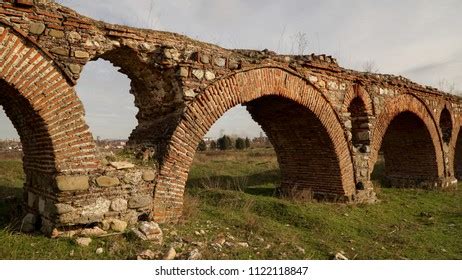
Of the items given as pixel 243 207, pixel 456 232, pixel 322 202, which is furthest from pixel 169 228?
pixel 456 232

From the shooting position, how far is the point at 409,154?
1355 centimetres

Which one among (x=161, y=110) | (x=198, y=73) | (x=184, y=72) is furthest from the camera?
(x=161, y=110)

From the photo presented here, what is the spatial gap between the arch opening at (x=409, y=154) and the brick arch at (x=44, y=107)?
35.0 feet

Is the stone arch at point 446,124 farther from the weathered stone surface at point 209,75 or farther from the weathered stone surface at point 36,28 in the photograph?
the weathered stone surface at point 36,28

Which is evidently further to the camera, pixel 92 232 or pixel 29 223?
pixel 29 223

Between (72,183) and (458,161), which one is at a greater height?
(458,161)

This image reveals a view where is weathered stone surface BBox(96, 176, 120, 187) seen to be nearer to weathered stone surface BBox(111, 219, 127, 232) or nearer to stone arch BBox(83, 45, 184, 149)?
weathered stone surface BBox(111, 219, 127, 232)

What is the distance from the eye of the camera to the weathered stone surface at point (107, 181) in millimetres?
5291

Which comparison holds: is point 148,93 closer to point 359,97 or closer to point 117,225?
point 117,225

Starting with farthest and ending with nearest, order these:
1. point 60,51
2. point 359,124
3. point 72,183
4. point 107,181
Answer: point 359,124 → point 107,181 → point 60,51 → point 72,183

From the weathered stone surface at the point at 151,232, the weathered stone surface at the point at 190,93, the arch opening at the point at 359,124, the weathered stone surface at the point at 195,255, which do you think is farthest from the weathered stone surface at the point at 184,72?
the arch opening at the point at 359,124

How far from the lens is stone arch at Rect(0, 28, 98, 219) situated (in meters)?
4.82

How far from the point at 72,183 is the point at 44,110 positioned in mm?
1029

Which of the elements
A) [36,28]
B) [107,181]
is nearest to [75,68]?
[36,28]
